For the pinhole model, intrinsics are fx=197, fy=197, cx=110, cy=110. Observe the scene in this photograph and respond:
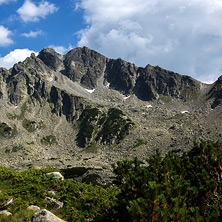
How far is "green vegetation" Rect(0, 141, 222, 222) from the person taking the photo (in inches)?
539

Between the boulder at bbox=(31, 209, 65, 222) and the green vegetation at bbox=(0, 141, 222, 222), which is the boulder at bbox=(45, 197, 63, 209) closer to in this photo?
the green vegetation at bbox=(0, 141, 222, 222)

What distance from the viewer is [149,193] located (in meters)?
14.0

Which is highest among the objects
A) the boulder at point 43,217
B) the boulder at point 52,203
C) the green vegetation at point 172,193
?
the green vegetation at point 172,193

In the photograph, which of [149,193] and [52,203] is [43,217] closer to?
[52,203]

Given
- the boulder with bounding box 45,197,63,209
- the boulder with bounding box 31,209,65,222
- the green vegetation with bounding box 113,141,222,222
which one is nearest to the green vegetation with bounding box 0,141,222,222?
the green vegetation with bounding box 113,141,222,222

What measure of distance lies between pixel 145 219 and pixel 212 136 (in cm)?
15072

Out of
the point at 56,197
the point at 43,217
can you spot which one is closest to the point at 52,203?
the point at 56,197

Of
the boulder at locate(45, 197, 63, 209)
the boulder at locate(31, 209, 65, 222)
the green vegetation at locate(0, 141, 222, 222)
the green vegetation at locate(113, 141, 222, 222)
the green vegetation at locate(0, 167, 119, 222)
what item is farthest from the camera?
the boulder at locate(45, 197, 63, 209)

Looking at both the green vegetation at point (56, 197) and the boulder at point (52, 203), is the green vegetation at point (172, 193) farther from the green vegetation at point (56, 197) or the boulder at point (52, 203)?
the boulder at point (52, 203)

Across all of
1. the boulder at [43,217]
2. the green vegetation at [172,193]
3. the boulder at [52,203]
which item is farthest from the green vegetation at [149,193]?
the boulder at [43,217]

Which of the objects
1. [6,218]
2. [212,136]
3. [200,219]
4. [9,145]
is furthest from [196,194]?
[9,145]

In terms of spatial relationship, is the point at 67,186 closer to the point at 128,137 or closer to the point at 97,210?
the point at 97,210

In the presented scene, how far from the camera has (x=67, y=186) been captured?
3092 cm

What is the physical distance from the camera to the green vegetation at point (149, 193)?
13.7 meters
